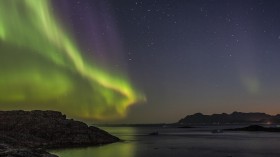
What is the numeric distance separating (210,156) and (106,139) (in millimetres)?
44969

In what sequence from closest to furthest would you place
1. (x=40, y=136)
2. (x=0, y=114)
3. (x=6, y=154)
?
1. (x=6, y=154)
2. (x=40, y=136)
3. (x=0, y=114)

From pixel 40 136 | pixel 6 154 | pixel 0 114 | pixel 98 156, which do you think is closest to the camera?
pixel 6 154

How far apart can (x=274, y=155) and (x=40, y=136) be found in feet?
180

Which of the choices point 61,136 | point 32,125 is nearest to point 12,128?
point 32,125

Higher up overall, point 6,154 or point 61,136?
point 61,136

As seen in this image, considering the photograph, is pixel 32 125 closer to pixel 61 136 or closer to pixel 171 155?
pixel 61 136

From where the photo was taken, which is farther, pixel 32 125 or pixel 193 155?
pixel 32 125

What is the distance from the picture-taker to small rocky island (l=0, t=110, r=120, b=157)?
290 ft

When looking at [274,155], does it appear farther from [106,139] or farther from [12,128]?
[12,128]

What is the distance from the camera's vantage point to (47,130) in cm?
9675

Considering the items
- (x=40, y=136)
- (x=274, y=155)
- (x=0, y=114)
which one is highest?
(x=0, y=114)

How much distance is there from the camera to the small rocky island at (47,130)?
290 ft

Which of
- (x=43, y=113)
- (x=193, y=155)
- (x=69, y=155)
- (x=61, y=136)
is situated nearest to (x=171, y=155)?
(x=193, y=155)

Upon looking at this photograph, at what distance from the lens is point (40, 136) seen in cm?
9394
